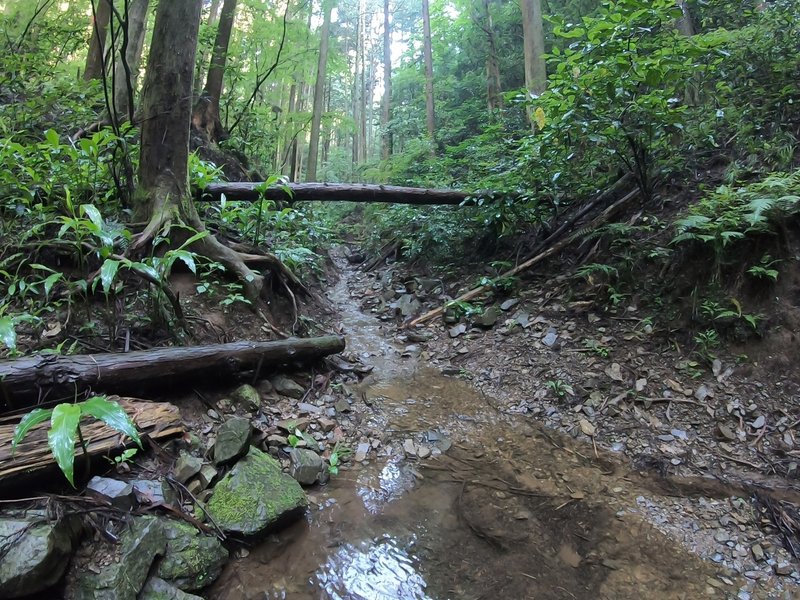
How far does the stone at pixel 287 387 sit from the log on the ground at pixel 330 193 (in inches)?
114

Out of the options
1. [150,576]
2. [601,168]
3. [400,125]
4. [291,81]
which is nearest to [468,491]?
[150,576]

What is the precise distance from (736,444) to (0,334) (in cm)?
616

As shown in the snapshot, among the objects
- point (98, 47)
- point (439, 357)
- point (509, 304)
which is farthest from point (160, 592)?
point (98, 47)

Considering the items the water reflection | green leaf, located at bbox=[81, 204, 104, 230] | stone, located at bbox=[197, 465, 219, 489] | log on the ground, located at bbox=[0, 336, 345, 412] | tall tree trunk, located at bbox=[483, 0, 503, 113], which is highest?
tall tree trunk, located at bbox=[483, 0, 503, 113]

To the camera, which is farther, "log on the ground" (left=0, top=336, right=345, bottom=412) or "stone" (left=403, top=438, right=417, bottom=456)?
"stone" (left=403, top=438, right=417, bottom=456)

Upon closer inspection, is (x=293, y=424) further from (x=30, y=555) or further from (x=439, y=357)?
(x=439, y=357)

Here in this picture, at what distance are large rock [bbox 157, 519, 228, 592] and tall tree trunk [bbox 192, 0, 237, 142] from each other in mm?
10365

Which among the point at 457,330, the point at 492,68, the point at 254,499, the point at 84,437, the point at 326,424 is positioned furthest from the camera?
the point at 492,68

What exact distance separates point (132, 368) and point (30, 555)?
157cm

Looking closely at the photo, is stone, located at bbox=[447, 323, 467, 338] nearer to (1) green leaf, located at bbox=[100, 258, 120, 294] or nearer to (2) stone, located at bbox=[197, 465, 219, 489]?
(2) stone, located at bbox=[197, 465, 219, 489]

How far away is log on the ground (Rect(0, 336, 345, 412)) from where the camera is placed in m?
3.02

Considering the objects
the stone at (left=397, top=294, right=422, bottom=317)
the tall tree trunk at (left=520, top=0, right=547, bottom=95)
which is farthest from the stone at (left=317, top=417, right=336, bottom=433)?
the tall tree trunk at (left=520, top=0, right=547, bottom=95)

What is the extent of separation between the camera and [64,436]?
221 centimetres

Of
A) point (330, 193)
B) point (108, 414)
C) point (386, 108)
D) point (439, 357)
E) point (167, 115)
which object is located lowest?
point (439, 357)
